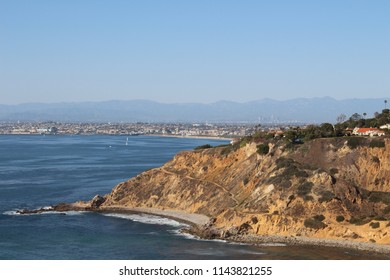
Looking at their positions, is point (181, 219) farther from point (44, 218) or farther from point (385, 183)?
point (385, 183)

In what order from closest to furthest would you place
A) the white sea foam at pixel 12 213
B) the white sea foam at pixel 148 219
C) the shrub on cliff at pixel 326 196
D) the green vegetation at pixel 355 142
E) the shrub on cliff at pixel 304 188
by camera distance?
the shrub on cliff at pixel 326 196
the shrub on cliff at pixel 304 188
the green vegetation at pixel 355 142
the white sea foam at pixel 148 219
the white sea foam at pixel 12 213

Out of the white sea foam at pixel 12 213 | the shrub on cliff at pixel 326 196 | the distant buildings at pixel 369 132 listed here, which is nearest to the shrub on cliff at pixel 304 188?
the shrub on cliff at pixel 326 196

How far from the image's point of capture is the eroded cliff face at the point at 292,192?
64688 mm

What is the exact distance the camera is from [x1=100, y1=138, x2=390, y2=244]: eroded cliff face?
2547 inches

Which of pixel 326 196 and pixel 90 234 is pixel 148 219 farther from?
pixel 326 196

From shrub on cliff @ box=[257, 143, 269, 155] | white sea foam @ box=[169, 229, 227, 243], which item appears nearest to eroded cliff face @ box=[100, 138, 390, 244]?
shrub on cliff @ box=[257, 143, 269, 155]

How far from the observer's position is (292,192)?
→ 68062 millimetres

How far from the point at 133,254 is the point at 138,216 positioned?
70.6 ft

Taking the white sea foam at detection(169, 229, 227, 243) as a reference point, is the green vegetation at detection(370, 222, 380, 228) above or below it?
above

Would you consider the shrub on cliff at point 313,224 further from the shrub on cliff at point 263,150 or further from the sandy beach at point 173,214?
the shrub on cliff at point 263,150

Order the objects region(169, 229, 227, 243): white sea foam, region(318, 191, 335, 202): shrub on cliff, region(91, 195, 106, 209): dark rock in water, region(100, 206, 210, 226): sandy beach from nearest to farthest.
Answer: region(169, 229, 227, 243): white sea foam
region(318, 191, 335, 202): shrub on cliff
region(100, 206, 210, 226): sandy beach
region(91, 195, 106, 209): dark rock in water

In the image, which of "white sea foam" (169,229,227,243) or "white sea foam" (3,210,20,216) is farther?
"white sea foam" (3,210,20,216)

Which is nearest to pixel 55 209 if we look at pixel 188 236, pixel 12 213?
pixel 12 213

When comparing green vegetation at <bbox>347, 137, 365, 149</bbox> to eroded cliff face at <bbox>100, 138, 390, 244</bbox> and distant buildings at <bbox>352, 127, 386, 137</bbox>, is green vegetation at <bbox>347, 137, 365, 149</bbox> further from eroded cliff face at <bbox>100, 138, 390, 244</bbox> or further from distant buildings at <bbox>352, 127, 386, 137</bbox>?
distant buildings at <bbox>352, 127, 386, 137</bbox>
